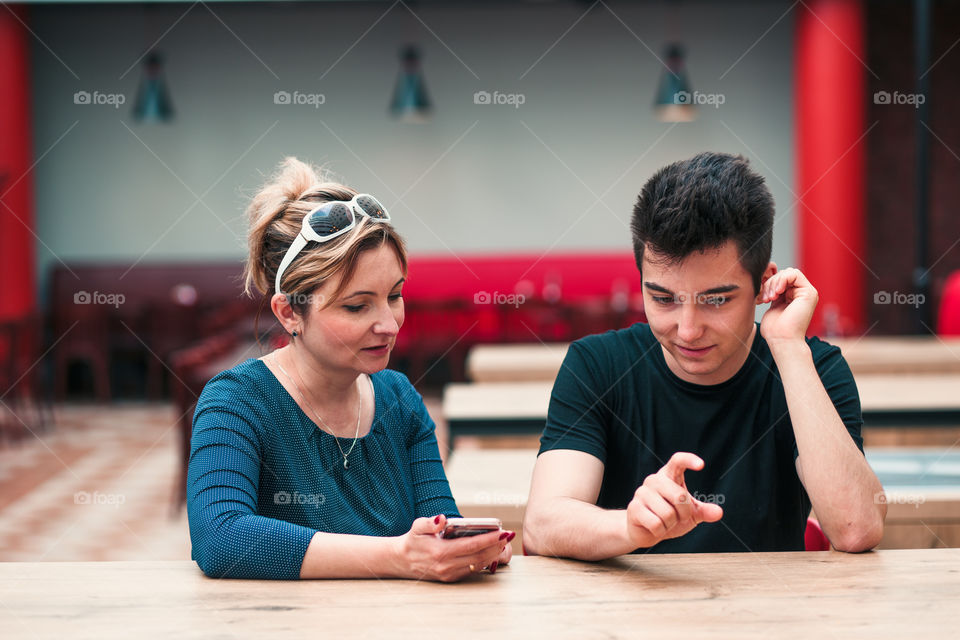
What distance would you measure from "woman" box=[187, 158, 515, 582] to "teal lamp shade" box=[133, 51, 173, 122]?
5808 millimetres

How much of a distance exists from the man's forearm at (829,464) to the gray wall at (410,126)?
25.0ft

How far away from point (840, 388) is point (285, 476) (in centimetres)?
96

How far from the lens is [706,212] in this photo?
1.45m

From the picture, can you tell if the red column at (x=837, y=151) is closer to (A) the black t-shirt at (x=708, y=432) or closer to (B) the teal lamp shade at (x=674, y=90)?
(B) the teal lamp shade at (x=674, y=90)

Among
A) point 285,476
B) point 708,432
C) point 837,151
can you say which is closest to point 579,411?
point 708,432

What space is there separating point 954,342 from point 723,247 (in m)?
3.21

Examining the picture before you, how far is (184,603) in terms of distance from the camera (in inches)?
44.7

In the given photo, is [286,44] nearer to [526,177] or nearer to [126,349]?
[526,177]

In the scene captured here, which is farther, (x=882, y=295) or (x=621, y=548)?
(x=882, y=295)

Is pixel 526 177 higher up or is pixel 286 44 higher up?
pixel 286 44

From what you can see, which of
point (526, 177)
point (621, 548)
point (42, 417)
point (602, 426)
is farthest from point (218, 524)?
point (526, 177)

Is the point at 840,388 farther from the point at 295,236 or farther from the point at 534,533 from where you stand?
the point at 295,236

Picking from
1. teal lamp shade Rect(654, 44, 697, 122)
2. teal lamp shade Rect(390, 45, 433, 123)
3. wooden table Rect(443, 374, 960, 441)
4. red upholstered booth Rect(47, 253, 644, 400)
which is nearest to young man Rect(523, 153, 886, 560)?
wooden table Rect(443, 374, 960, 441)

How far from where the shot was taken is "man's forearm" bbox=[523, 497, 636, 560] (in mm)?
1273
